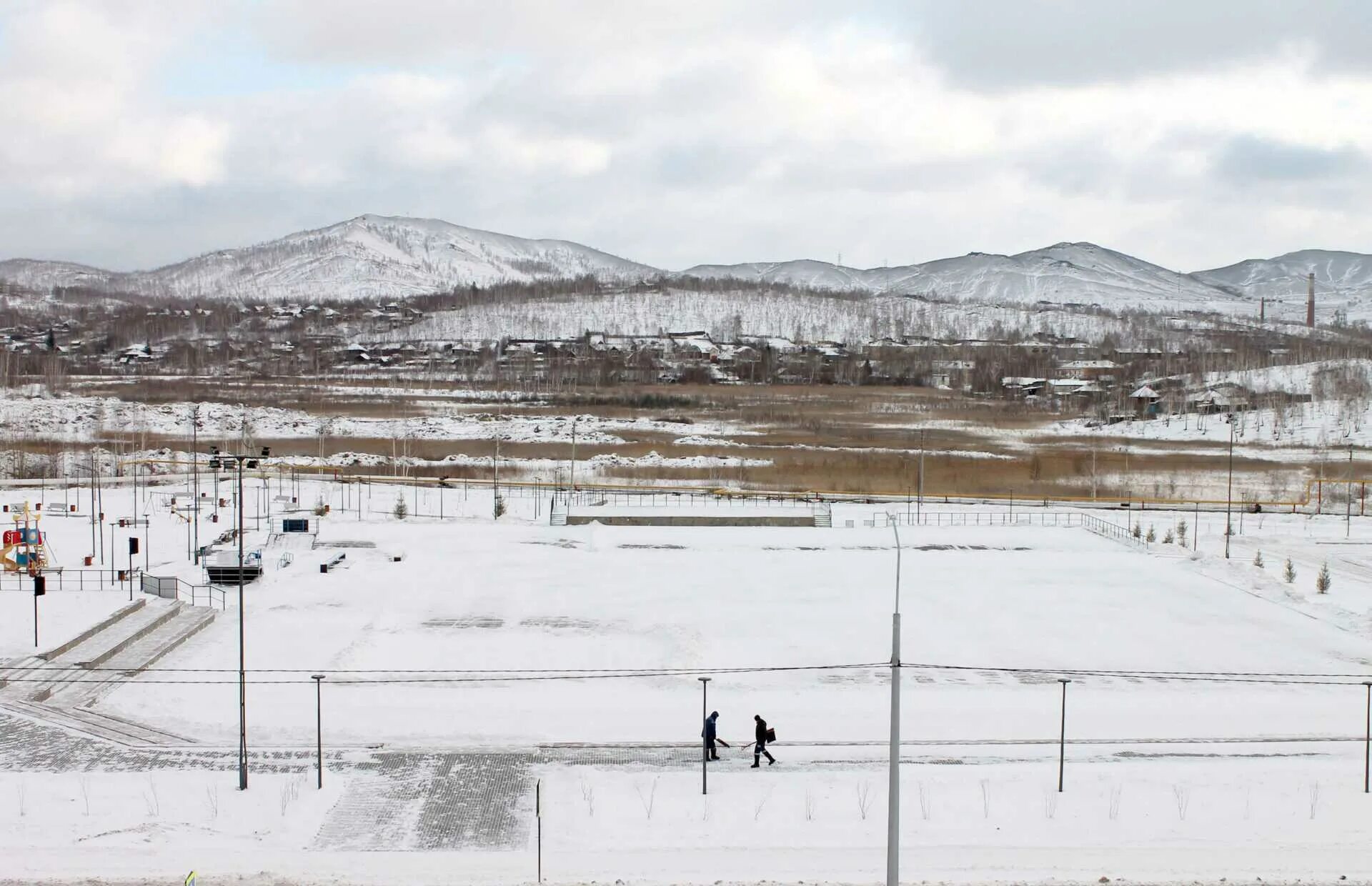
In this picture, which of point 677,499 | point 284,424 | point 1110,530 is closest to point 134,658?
point 677,499

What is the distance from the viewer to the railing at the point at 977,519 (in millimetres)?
52156

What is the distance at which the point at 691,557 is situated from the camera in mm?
43000

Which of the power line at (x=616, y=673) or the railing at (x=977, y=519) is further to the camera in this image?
the railing at (x=977, y=519)

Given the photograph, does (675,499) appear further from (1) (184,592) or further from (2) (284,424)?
(2) (284,424)

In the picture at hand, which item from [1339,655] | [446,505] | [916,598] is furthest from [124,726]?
[446,505]

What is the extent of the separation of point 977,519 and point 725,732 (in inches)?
1380

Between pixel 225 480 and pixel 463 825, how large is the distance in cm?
5449

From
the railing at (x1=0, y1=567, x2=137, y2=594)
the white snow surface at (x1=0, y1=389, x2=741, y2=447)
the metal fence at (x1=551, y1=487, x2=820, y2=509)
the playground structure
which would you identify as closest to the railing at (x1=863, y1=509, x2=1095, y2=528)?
the metal fence at (x1=551, y1=487, x2=820, y2=509)

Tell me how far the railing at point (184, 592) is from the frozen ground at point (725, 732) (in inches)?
79.2

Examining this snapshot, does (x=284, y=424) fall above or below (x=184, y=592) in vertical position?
above

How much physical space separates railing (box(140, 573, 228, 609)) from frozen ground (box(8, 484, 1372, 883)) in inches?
79.2

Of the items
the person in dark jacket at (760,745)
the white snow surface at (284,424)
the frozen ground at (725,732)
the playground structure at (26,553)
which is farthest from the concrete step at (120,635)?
the white snow surface at (284,424)

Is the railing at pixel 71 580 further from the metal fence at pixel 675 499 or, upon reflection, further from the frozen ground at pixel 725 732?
the metal fence at pixel 675 499

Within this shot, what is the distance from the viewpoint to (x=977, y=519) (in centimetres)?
5456
